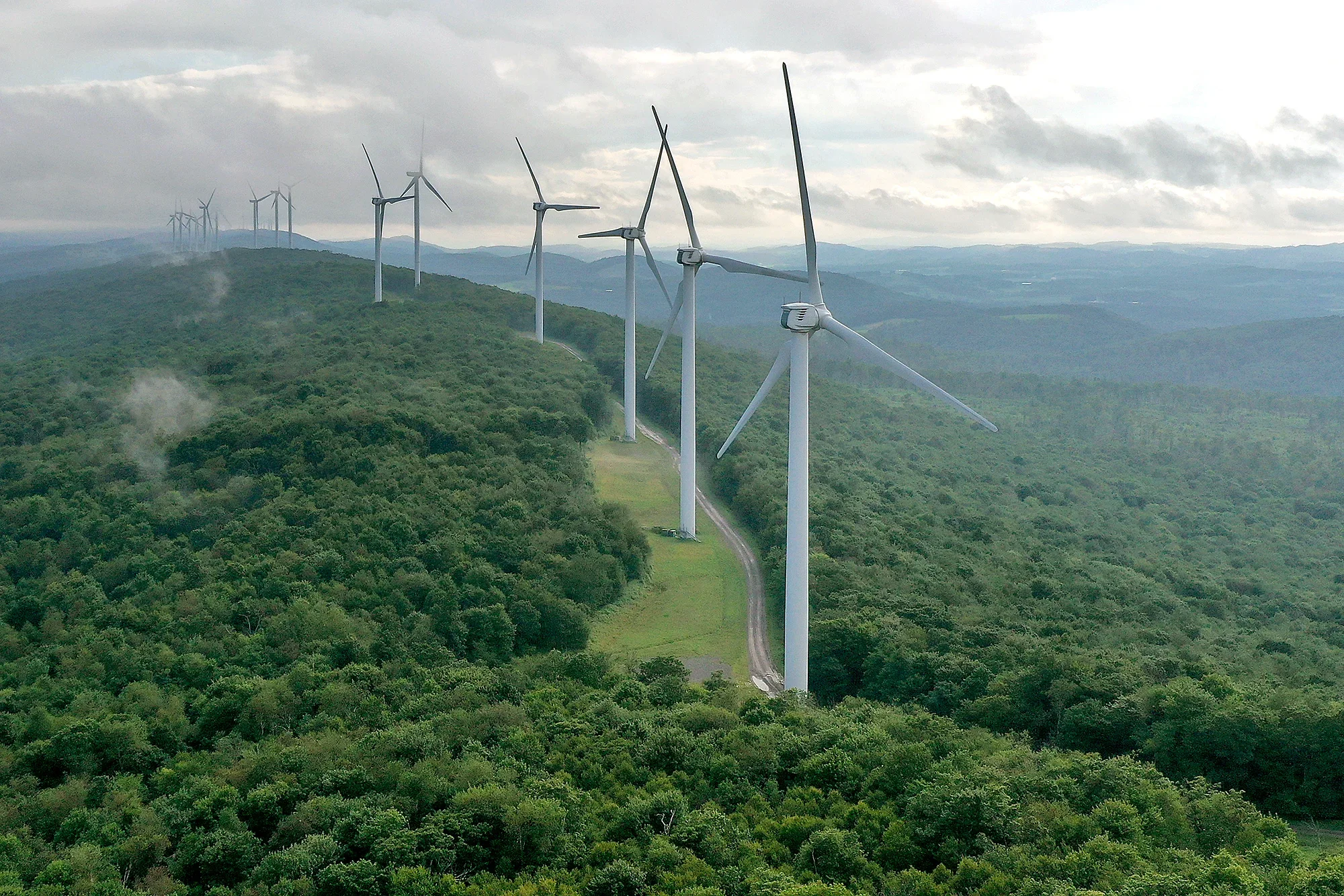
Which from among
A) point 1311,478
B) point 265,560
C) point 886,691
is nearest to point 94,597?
point 265,560

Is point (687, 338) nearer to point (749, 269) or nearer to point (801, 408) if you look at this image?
point (749, 269)

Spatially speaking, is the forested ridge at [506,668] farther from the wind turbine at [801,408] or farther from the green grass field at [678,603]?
the wind turbine at [801,408]

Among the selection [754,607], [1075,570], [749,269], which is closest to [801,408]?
[749,269]

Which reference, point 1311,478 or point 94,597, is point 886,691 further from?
point 1311,478

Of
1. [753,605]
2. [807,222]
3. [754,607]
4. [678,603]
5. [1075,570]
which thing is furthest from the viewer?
[1075,570]

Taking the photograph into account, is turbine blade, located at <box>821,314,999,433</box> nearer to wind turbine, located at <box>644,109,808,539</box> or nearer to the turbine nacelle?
the turbine nacelle
